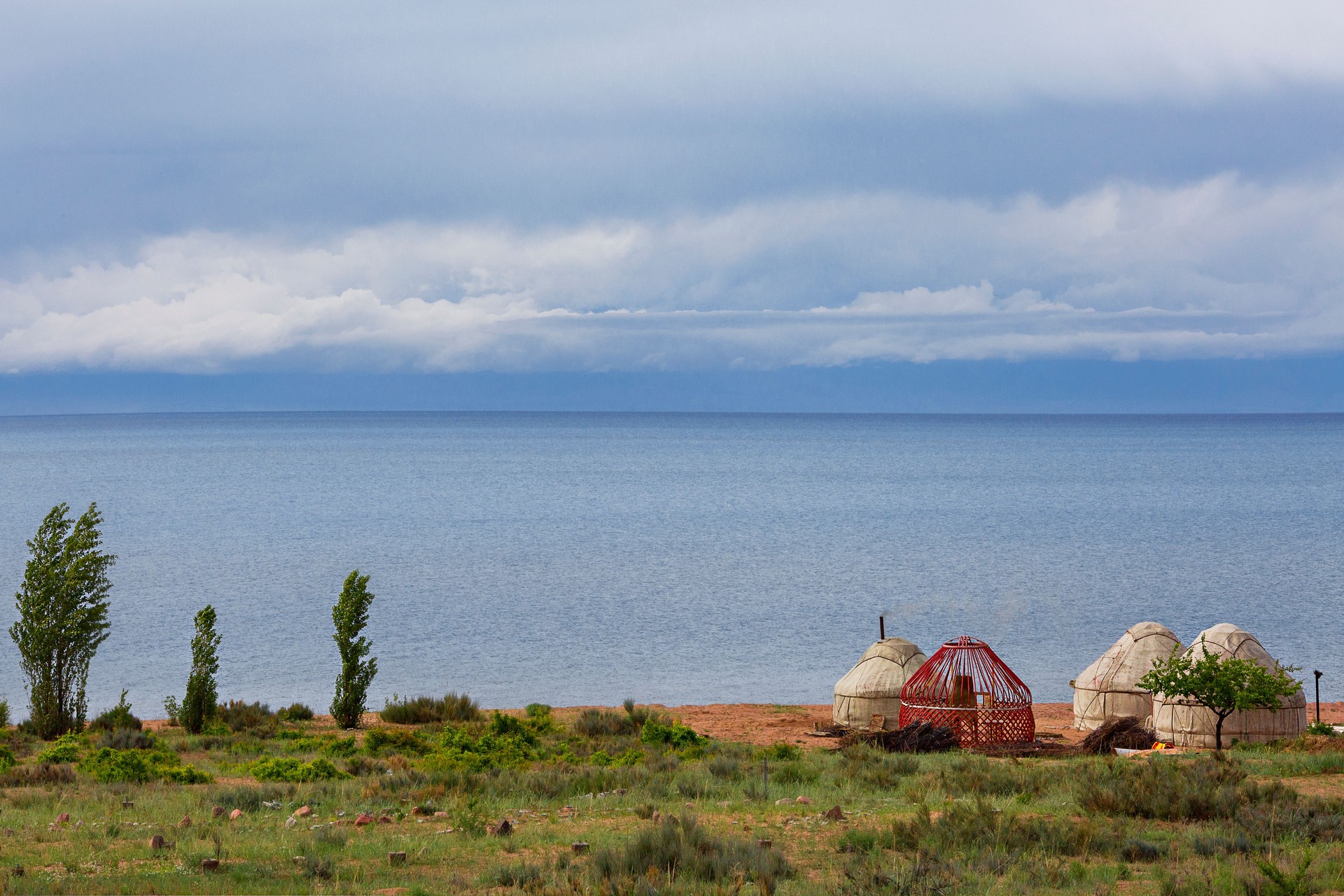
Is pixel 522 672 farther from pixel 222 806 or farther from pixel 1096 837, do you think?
pixel 1096 837

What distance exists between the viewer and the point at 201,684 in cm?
2380

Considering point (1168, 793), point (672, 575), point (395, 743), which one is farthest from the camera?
point (672, 575)

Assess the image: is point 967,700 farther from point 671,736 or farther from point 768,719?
point 671,736

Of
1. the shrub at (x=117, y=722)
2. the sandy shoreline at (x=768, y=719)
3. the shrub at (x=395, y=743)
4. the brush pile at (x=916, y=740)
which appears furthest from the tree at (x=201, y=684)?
the brush pile at (x=916, y=740)

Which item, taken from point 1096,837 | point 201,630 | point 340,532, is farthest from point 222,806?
point 340,532

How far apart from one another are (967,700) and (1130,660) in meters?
4.34

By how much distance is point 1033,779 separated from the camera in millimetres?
13742

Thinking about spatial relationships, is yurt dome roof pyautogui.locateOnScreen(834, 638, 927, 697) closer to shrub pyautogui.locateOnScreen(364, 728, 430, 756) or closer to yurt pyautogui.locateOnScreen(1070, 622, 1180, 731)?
yurt pyautogui.locateOnScreen(1070, 622, 1180, 731)

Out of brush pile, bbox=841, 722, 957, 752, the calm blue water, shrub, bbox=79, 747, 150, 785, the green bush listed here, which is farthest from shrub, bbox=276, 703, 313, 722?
brush pile, bbox=841, 722, 957, 752

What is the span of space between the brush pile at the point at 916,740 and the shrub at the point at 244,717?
12124mm

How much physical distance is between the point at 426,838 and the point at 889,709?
16.5 metres

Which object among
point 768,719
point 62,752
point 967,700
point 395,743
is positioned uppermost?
point 967,700

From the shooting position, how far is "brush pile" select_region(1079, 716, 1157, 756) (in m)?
21.7

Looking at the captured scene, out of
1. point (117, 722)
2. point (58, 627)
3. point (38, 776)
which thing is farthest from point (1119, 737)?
point (58, 627)
